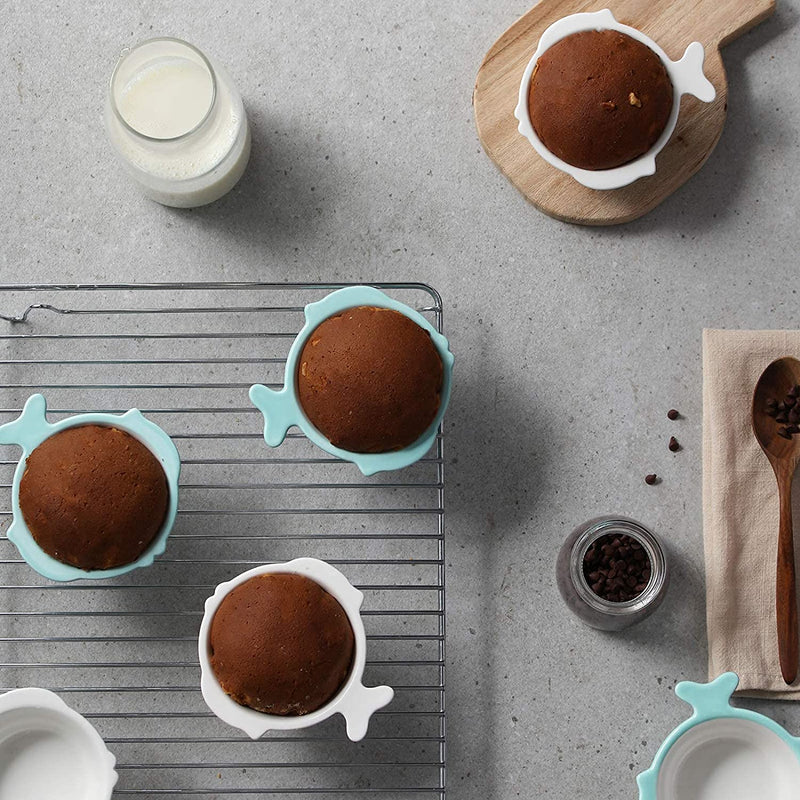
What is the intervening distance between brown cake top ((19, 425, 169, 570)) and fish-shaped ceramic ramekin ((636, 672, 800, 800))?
0.81 metres

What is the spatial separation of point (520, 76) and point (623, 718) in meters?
1.08

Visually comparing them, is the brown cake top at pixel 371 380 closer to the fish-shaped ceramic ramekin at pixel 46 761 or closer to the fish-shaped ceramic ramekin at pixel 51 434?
the fish-shaped ceramic ramekin at pixel 51 434

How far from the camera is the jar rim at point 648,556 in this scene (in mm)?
1517

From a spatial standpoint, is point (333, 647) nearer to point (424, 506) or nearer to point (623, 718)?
point (424, 506)

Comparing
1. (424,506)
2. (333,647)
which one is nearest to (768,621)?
(424,506)

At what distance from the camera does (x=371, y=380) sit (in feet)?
4.70

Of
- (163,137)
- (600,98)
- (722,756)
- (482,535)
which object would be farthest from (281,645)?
(600,98)

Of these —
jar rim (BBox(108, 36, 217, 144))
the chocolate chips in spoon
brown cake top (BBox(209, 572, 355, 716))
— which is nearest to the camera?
brown cake top (BBox(209, 572, 355, 716))

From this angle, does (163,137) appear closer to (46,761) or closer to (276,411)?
(276,411)

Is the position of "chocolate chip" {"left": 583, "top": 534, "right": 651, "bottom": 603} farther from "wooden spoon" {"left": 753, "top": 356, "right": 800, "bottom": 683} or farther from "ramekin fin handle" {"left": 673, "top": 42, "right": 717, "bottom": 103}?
"ramekin fin handle" {"left": 673, "top": 42, "right": 717, "bottom": 103}

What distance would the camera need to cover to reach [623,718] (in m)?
1.62

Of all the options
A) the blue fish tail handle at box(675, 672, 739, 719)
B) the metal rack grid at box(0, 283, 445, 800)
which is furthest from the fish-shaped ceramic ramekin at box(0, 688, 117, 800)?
the blue fish tail handle at box(675, 672, 739, 719)

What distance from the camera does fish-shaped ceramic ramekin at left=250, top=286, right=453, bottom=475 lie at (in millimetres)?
1472

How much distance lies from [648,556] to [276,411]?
0.61 meters
